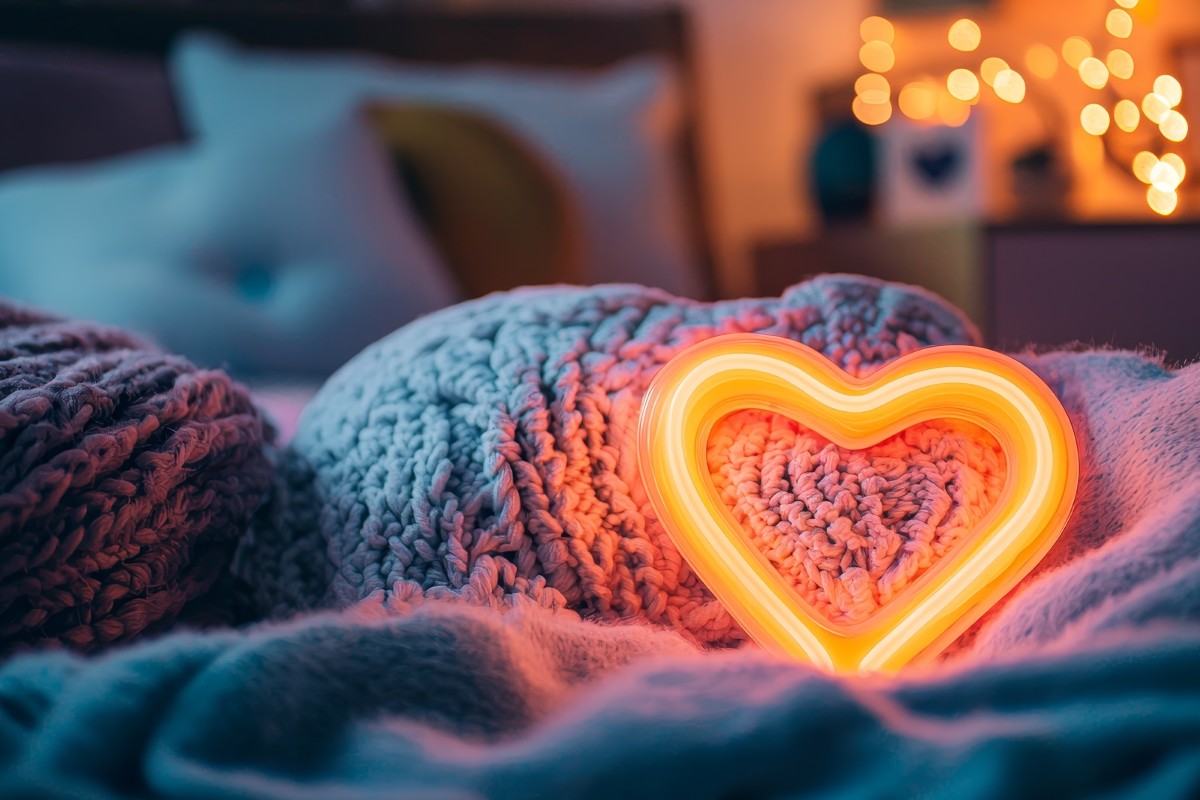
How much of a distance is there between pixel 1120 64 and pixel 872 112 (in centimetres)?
52

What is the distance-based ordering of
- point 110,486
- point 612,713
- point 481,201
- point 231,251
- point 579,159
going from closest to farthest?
1. point 612,713
2. point 110,486
3. point 231,251
4. point 481,201
5. point 579,159

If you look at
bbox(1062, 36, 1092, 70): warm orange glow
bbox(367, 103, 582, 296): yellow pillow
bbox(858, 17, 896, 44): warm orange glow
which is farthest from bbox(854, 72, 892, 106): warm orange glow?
bbox(367, 103, 582, 296): yellow pillow

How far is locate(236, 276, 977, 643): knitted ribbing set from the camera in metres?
0.45

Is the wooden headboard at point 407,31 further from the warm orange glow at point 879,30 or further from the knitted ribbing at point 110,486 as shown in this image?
the knitted ribbing at point 110,486

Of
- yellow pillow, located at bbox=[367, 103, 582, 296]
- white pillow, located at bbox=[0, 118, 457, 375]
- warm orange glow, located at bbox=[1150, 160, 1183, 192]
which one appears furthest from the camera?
warm orange glow, located at bbox=[1150, 160, 1183, 192]

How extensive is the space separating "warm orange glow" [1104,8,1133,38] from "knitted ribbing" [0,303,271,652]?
2.18m

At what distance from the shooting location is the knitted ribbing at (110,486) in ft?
1.31

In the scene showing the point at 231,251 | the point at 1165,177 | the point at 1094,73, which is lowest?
the point at 231,251

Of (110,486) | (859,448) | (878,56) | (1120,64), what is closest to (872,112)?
(878,56)

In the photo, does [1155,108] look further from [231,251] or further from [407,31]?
[231,251]

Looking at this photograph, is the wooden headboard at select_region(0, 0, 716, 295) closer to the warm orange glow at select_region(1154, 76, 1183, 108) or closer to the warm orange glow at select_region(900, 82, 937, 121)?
the warm orange glow at select_region(900, 82, 937, 121)

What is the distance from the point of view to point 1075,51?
80.9 inches

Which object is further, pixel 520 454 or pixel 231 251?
pixel 231 251

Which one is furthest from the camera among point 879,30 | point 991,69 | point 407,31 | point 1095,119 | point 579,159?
point 879,30
